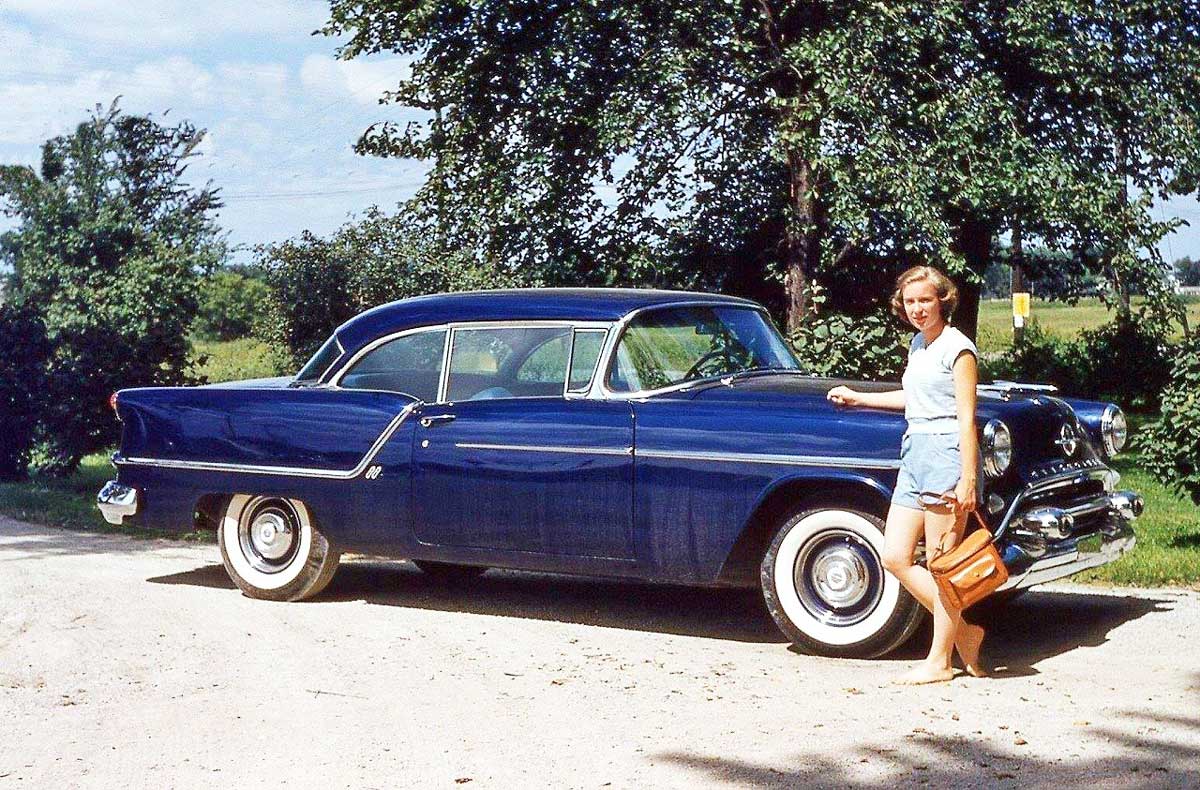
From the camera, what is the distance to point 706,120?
17719mm

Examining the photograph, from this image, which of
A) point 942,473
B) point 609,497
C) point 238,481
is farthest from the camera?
point 238,481

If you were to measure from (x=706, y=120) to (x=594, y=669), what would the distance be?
11.6m

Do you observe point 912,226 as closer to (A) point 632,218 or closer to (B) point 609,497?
(A) point 632,218

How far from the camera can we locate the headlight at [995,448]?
22.3ft

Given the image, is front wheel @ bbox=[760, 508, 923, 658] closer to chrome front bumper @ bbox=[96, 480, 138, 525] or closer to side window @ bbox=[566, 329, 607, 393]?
side window @ bbox=[566, 329, 607, 393]

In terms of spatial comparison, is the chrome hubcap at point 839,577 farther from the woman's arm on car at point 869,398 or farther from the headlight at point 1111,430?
the headlight at point 1111,430

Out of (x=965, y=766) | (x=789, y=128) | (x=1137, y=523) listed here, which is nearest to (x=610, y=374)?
(x=965, y=766)

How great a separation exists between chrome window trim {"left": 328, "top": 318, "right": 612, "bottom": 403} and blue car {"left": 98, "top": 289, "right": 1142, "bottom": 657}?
15mm

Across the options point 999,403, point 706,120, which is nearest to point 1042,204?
point 706,120

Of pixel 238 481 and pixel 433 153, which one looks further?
pixel 433 153

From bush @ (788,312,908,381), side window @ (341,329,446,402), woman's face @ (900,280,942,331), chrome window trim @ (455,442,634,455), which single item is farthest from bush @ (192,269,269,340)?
woman's face @ (900,280,942,331)

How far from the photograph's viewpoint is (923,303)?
650 cm

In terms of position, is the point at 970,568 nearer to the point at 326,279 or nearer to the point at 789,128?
the point at 789,128

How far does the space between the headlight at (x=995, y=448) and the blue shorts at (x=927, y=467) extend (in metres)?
0.22
